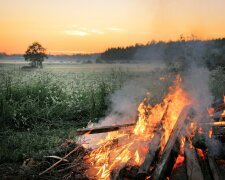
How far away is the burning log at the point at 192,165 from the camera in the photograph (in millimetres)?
4267

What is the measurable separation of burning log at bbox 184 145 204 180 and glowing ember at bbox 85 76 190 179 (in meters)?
0.49

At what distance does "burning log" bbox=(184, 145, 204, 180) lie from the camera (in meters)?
4.27

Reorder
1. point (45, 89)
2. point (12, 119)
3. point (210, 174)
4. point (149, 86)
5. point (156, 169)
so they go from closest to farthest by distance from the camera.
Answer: point (156, 169) < point (210, 174) < point (12, 119) < point (45, 89) < point (149, 86)

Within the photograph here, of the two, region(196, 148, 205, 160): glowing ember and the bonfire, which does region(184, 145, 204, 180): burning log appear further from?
region(196, 148, 205, 160): glowing ember

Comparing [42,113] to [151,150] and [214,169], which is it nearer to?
[151,150]

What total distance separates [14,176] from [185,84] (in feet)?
14.8

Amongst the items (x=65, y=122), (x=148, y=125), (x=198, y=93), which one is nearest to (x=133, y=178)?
(x=148, y=125)

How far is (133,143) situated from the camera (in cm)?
551

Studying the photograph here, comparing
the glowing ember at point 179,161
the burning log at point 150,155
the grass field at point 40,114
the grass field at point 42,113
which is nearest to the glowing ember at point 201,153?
the glowing ember at point 179,161

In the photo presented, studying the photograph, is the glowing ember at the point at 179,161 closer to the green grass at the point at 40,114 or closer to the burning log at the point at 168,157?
the burning log at the point at 168,157

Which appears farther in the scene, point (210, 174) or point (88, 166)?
point (88, 166)

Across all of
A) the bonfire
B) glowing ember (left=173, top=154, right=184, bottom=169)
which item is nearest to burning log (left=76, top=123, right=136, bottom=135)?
the bonfire

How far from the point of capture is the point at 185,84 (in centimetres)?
734

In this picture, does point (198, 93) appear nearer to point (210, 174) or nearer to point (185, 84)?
point (185, 84)
